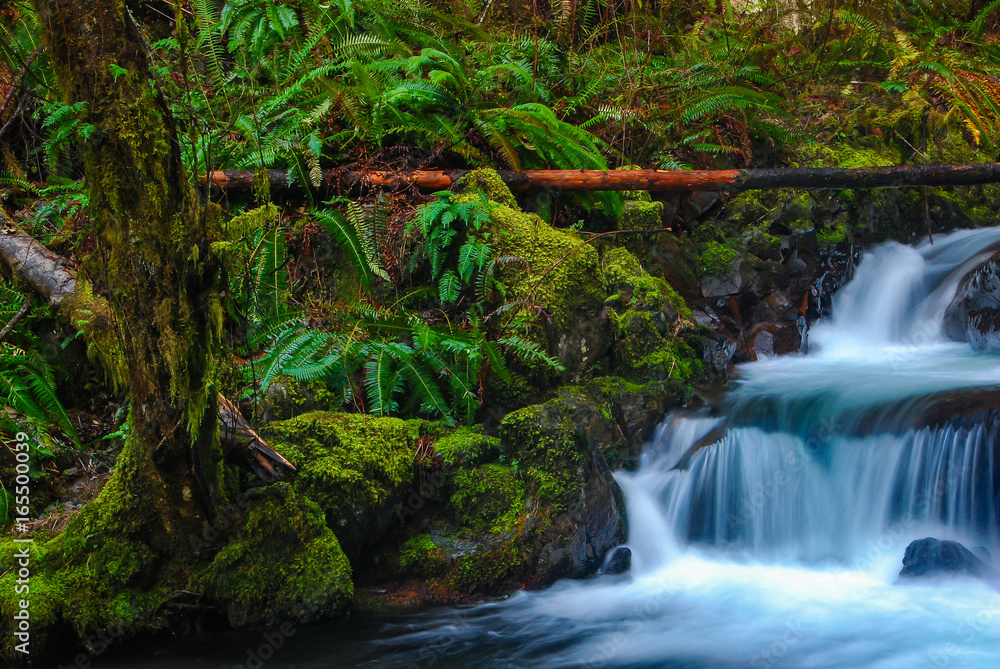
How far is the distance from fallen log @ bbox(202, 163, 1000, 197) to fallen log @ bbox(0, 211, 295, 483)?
1.44 meters

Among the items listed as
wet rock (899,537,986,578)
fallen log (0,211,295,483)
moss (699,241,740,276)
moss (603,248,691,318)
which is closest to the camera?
fallen log (0,211,295,483)

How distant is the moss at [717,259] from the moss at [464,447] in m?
3.78

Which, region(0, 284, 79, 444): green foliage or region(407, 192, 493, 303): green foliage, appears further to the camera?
region(407, 192, 493, 303): green foliage

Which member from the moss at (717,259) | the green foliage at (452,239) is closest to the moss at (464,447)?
the green foliage at (452,239)

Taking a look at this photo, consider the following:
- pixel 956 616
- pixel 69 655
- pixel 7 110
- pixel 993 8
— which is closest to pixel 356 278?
pixel 69 655

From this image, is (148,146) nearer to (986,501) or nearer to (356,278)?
(356,278)

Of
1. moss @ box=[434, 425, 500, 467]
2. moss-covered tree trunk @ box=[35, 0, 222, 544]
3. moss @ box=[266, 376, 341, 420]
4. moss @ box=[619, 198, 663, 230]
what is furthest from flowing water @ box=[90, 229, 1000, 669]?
moss @ box=[619, 198, 663, 230]

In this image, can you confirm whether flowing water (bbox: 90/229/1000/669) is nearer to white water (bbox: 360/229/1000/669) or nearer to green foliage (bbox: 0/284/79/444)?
white water (bbox: 360/229/1000/669)

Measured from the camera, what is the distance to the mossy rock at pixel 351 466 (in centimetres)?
434

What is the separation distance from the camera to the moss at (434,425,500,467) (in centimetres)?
487

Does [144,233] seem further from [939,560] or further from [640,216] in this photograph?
[640,216]

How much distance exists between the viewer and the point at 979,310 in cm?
725

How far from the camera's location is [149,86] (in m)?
3.04

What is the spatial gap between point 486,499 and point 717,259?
168 inches
